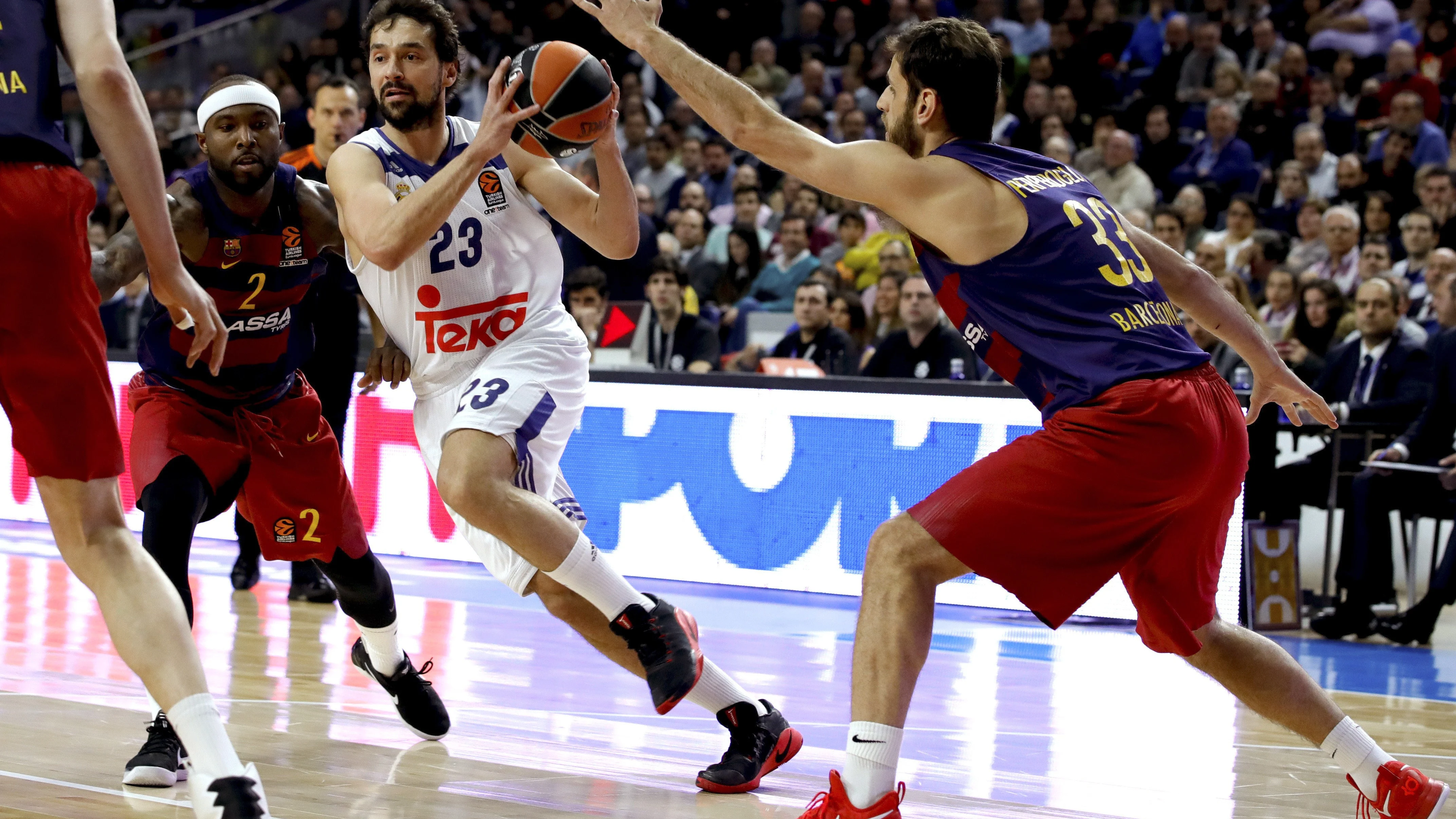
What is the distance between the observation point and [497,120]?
3.63 meters

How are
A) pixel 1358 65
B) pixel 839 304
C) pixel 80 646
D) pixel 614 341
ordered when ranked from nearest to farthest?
pixel 80 646, pixel 614 341, pixel 839 304, pixel 1358 65

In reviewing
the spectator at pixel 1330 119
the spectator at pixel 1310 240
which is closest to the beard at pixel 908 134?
the spectator at pixel 1310 240

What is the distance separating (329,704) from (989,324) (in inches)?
101

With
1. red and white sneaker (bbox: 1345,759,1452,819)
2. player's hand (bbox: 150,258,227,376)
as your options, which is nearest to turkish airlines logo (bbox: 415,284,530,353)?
player's hand (bbox: 150,258,227,376)

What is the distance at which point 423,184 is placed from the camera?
3912mm

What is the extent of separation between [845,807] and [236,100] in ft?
8.77

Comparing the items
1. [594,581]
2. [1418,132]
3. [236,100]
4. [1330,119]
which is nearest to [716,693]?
[594,581]

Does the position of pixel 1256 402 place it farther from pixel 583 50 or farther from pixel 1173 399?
pixel 583 50

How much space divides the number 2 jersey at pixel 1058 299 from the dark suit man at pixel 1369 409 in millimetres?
4745

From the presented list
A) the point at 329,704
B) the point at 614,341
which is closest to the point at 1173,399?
the point at 329,704

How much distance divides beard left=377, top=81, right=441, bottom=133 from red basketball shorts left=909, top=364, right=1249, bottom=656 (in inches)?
74.0

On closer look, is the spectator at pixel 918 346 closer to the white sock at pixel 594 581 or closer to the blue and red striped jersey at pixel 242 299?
the blue and red striped jersey at pixel 242 299

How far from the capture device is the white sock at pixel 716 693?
3957 millimetres

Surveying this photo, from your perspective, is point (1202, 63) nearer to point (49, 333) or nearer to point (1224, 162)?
point (1224, 162)
